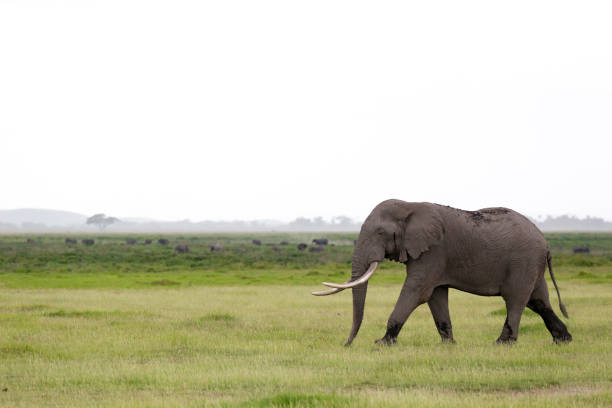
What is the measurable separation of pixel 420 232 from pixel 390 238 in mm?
565

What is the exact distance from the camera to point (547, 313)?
1425 centimetres

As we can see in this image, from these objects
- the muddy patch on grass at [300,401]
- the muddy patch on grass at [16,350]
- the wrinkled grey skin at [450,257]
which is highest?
the wrinkled grey skin at [450,257]

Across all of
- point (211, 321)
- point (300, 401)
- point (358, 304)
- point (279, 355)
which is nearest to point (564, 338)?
point (358, 304)

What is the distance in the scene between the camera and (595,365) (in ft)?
36.4

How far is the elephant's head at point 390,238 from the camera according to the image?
527 inches

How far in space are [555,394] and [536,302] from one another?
527cm

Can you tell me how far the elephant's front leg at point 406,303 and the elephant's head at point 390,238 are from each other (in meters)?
0.44

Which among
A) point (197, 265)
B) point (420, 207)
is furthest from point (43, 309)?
point (197, 265)

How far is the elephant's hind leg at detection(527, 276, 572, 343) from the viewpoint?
14.1 m

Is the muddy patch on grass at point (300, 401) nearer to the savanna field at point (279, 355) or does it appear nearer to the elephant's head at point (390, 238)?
the savanna field at point (279, 355)

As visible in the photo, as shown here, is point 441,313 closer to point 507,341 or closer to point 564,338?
point 507,341

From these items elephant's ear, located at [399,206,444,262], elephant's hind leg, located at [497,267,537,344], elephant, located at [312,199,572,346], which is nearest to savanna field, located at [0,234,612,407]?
elephant's hind leg, located at [497,267,537,344]

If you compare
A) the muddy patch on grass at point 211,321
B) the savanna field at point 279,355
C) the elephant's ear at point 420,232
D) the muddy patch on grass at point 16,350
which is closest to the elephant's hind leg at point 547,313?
the savanna field at point 279,355

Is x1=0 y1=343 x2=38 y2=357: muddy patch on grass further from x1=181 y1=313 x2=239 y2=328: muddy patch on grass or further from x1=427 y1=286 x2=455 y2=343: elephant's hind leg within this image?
x1=427 y1=286 x2=455 y2=343: elephant's hind leg
